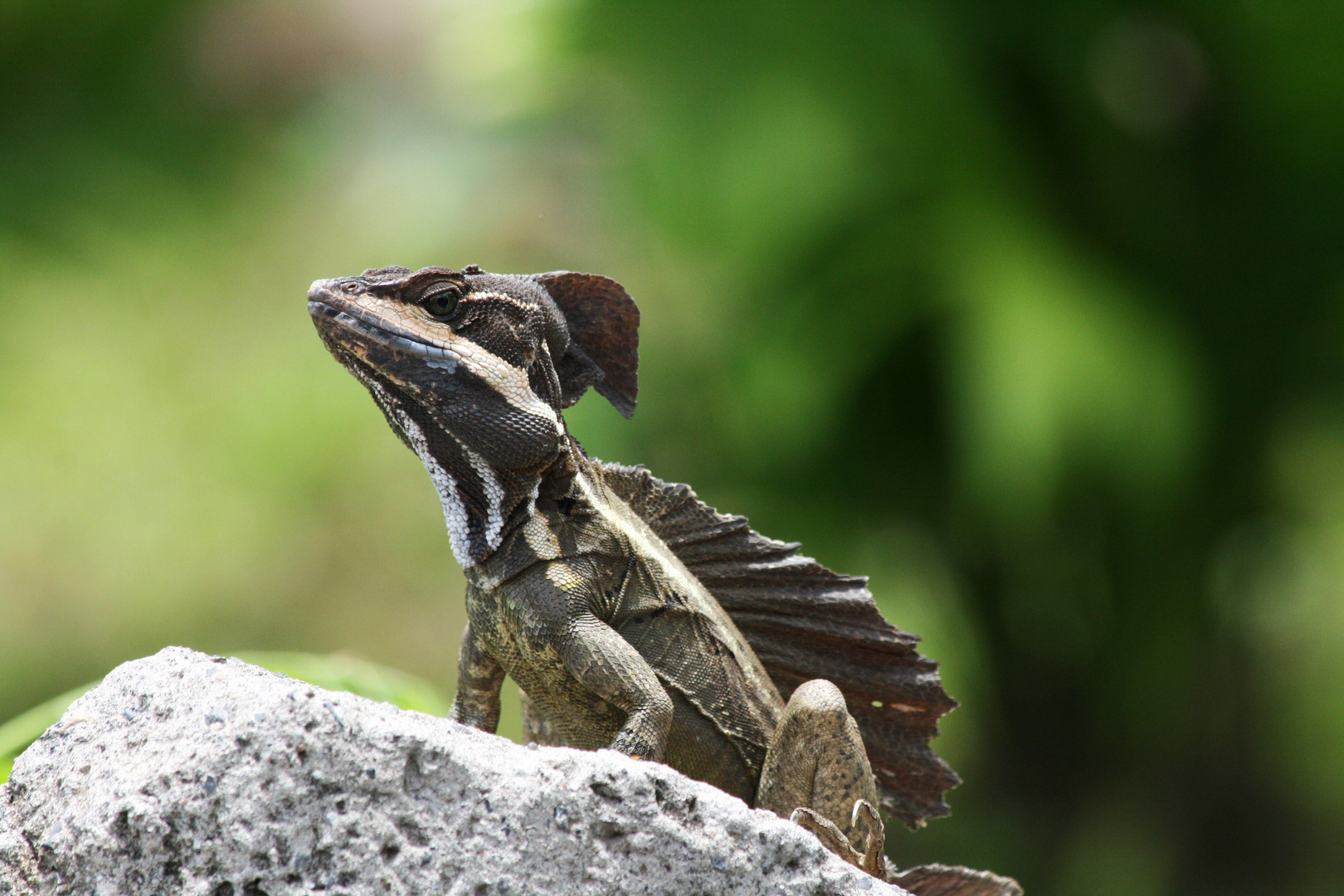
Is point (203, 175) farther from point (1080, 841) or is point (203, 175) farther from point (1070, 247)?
point (1080, 841)

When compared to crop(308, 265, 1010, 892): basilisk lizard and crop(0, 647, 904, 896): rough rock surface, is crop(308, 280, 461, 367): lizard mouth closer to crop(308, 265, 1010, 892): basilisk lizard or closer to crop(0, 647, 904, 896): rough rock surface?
crop(308, 265, 1010, 892): basilisk lizard

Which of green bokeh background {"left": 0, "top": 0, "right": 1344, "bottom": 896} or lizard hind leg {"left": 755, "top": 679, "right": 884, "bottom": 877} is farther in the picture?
green bokeh background {"left": 0, "top": 0, "right": 1344, "bottom": 896}

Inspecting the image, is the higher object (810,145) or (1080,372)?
(810,145)

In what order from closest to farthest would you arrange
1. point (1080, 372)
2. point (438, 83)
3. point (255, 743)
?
1. point (255, 743)
2. point (1080, 372)
3. point (438, 83)

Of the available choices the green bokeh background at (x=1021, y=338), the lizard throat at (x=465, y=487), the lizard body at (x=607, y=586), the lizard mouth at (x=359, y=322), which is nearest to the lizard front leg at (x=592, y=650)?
the lizard body at (x=607, y=586)

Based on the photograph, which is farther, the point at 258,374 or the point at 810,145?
the point at 258,374

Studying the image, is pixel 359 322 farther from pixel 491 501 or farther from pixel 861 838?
pixel 861 838

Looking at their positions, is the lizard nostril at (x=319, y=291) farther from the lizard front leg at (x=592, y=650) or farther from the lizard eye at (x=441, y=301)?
the lizard front leg at (x=592, y=650)

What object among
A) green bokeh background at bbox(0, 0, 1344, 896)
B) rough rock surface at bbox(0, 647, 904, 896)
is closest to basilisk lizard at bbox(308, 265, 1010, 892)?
rough rock surface at bbox(0, 647, 904, 896)

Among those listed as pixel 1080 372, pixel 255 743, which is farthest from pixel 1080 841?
pixel 255 743
